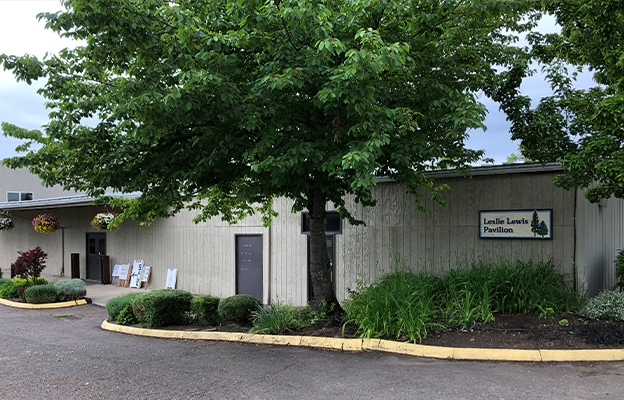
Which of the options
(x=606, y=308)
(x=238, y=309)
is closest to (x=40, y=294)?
(x=238, y=309)

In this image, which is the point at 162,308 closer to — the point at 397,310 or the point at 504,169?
the point at 397,310

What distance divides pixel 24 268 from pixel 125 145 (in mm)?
9690

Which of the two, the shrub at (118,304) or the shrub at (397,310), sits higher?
the shrub at (397,310)

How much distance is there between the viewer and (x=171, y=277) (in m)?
15.6

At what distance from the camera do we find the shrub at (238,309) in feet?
30.3

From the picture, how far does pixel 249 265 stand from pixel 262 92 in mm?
7685

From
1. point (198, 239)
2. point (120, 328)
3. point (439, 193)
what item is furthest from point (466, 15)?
point (198, 239)

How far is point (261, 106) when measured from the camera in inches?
271

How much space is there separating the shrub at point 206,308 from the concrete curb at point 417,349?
0.95 meters

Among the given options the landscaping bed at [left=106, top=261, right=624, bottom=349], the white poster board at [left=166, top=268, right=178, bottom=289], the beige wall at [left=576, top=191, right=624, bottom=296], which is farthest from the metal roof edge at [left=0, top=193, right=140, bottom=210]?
the beige wall at [left=576, top=191, right=624, bottom=296]

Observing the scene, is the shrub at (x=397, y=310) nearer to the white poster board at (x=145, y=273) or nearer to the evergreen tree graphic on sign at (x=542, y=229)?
the evergreen tree graphic on sign at (x=542, y=229)

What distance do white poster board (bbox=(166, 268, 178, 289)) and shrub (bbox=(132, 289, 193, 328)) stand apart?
5.62 m

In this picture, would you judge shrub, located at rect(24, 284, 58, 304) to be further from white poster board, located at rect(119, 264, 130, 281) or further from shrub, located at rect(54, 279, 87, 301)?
white poster board, located at rect(119, 264, 130, 281)

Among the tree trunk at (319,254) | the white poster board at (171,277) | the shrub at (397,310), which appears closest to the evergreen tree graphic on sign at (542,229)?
the shrub at (397,310)
